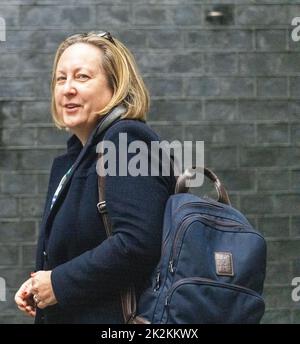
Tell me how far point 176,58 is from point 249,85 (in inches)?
19.6

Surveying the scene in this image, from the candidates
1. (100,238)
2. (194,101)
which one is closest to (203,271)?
(100,238)

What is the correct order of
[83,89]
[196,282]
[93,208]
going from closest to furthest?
[196,282], [93,208], [83,89]

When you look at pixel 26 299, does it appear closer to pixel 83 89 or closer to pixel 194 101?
pixel 83 89

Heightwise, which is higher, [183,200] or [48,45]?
[48,45]

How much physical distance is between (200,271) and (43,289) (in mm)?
545

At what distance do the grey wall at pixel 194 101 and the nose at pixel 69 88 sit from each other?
2354 millimetres

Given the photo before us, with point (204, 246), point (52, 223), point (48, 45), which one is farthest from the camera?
point (48, 45)

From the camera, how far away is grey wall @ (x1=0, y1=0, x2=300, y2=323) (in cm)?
525

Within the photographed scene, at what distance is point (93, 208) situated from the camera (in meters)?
2.76

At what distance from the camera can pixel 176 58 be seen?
5.29m

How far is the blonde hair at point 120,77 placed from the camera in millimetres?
2875
